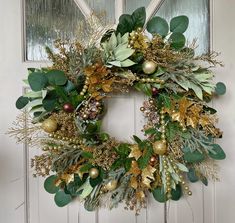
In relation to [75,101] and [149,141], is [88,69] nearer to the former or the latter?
[75,101]

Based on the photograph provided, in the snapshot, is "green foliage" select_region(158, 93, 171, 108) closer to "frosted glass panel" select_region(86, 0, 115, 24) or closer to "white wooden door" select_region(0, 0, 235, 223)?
"white wooden door" select_region(0, 0, 235, 223)

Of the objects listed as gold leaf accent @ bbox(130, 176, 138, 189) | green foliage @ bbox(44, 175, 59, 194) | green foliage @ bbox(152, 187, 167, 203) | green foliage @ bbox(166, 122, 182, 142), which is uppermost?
green foliage @ bbox(166, 122, 182, 142)

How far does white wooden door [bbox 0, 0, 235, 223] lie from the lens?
107 cm

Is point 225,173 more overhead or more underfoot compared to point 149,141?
more underfoot

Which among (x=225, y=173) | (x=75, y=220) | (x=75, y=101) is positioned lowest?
(x=75, y=220)

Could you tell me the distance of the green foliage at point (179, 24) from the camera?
94 centimetres

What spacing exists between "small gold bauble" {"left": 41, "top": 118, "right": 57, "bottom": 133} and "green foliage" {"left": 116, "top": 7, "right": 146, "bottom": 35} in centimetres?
36

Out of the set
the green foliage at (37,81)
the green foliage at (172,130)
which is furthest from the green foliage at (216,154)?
the green foliage at (37,81)

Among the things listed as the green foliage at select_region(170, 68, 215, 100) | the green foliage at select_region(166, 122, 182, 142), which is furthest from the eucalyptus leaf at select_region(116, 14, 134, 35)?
the green foliage at select_region(166, 122, 182, 142)

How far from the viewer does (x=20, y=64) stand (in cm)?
108

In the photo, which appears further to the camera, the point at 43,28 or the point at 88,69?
the point at 43,28

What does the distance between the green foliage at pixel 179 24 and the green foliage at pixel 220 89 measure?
0.23 meters
